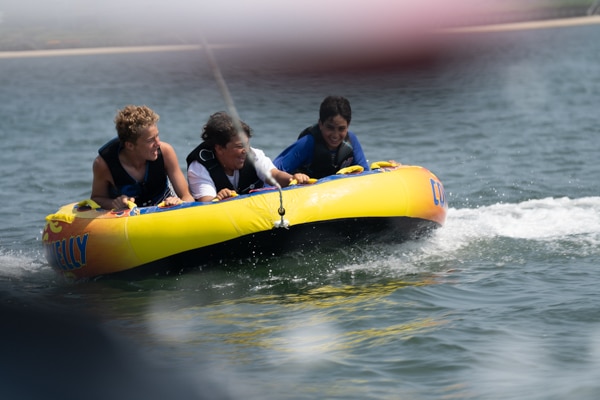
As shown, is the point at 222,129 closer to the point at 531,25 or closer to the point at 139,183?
the point at 139,183

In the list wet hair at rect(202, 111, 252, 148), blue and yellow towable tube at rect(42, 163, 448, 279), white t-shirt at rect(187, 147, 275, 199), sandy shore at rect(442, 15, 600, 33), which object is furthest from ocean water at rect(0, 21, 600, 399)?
sandy shore at rect(442, 15, 600, 33)

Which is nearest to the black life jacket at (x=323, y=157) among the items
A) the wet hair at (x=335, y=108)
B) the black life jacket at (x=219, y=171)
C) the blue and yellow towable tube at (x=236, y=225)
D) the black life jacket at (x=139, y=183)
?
the wet hair at (x=335, y=108)

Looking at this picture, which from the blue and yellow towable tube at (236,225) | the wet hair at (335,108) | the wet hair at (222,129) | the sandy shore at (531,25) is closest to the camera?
the sandy shore at (531,25)

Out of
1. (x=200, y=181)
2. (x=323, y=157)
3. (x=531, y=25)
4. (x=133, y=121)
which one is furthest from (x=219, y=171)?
(x=531, y=25)

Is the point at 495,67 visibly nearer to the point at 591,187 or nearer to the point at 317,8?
the point at 591,187

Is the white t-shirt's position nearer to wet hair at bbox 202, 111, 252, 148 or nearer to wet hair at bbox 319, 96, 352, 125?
wet hair at bbox 202, 111, 252, 148

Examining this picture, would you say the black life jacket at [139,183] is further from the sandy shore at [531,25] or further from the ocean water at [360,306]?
the sandy shore at [531,25]

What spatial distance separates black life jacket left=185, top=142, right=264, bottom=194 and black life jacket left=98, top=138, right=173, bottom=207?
0.22 meters

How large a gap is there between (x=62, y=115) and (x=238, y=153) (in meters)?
17.4

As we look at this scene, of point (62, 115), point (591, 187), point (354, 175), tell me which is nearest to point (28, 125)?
point (62, 115)

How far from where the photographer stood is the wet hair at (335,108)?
6219mm

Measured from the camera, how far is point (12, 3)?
1.99 meters

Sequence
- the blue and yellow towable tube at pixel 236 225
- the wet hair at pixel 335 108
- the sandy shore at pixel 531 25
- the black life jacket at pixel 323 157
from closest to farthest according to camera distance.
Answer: the sandy shore at pixel 531 25
the blue and yellow towable tube at pixel 236 225
the wet hair at pixel 335 108
the black life jacket at pixel 323 157

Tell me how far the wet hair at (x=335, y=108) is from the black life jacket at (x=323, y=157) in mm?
237
